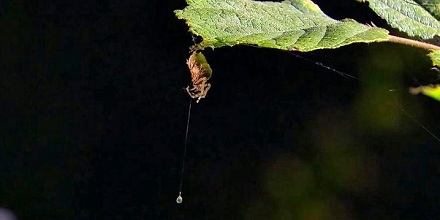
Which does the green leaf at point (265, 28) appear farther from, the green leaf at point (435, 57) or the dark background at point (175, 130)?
the dark background at point (175, 130)

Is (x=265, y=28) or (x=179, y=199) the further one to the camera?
(x=179, y=199)

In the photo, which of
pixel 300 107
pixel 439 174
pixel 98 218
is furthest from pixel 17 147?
pixel 439 174

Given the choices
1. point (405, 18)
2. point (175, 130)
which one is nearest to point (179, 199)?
point (175, 130)

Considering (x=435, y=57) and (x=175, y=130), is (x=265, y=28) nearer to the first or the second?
(x=435, y=57)

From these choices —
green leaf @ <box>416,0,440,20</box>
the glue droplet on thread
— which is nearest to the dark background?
the glue droplet on thread

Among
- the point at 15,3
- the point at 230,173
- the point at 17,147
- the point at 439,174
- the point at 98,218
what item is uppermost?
the point at 15,3

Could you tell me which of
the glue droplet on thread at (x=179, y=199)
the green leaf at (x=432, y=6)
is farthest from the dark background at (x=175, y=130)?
the green leaf at (x=432, y=6)

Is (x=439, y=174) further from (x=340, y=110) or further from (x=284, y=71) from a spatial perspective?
(x=284, y=71)

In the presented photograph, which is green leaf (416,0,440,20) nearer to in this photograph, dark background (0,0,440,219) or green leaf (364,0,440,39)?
green leaf (364,0,440,39)
